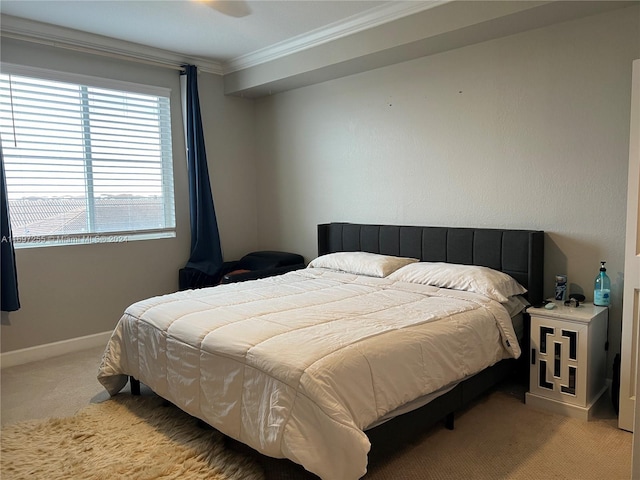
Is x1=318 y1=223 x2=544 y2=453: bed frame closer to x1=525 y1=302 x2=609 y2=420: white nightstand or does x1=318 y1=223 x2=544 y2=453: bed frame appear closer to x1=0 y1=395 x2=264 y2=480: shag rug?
x1=525 y1=302 x2=609 y2=420: white nightstand

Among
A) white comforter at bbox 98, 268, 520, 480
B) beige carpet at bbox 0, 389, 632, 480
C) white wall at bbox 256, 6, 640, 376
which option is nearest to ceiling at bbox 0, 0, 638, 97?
white wall at bbox 256, 6, 640, 376

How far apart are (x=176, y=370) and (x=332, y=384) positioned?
1.00 meters

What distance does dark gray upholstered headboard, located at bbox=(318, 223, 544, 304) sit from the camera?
3.07 metres

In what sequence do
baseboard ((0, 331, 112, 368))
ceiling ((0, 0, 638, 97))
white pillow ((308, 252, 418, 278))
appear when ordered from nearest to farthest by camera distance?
ceiling ((0, 0, 638, 97)) → white pillow ((308, 252, 418, 278)) → baseboard ((0, 331, 112, 368))

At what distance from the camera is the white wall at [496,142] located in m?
2.87

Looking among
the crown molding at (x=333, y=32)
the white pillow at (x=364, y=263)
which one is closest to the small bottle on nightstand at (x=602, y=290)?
the white pillow at (x=364, y=263)

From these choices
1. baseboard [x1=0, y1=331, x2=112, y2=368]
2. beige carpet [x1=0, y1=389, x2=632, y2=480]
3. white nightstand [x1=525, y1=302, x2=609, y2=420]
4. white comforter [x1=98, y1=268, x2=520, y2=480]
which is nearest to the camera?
white comforter [x1=98, y1=268, x2=520, y2=480]

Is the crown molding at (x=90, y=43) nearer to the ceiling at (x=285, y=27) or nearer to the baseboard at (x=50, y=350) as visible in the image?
the ceiling at (x=285, y=27)

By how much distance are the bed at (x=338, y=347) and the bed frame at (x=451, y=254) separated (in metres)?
0.01

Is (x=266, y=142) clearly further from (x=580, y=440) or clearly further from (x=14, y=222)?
(x=580, y=440)

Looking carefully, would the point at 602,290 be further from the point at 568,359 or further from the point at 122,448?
the point at 122,448

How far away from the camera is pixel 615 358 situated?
2.81 metres

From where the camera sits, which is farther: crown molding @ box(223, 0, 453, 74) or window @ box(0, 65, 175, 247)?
window @ box(0, 65, 175, 247)

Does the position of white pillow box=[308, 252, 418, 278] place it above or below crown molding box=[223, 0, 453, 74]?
below
